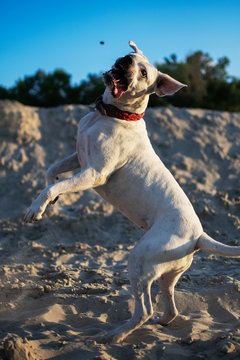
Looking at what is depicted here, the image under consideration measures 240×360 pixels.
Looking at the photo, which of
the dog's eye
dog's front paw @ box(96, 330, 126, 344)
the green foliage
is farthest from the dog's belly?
the green foliage

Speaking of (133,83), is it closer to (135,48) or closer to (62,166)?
(135,48)

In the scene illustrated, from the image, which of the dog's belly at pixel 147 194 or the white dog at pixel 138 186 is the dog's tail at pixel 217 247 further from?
the dog's belly at pixel 147 194

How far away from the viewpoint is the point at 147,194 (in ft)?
10.9

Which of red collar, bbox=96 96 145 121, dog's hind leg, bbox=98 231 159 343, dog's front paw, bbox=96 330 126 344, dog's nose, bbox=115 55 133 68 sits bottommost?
dog's front paw, bbox=96 330 126 344

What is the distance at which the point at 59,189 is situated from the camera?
3195 millimetres

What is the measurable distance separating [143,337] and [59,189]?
1.50m

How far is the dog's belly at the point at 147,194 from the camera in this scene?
3273mm

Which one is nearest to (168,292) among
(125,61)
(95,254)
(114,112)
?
(114,112)

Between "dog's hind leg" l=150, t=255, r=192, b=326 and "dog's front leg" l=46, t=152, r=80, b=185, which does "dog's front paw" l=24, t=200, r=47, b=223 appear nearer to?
"dog's front leg" l=46, t=152, r=80, b=185

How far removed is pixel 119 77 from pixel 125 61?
17 cm

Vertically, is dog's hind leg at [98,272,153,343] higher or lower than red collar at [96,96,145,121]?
lower

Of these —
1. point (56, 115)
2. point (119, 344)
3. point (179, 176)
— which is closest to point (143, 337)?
point (119, 344)

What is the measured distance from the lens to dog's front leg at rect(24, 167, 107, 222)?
3137 mm

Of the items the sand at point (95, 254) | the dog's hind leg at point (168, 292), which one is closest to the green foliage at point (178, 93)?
the sand at point (95, 254)
